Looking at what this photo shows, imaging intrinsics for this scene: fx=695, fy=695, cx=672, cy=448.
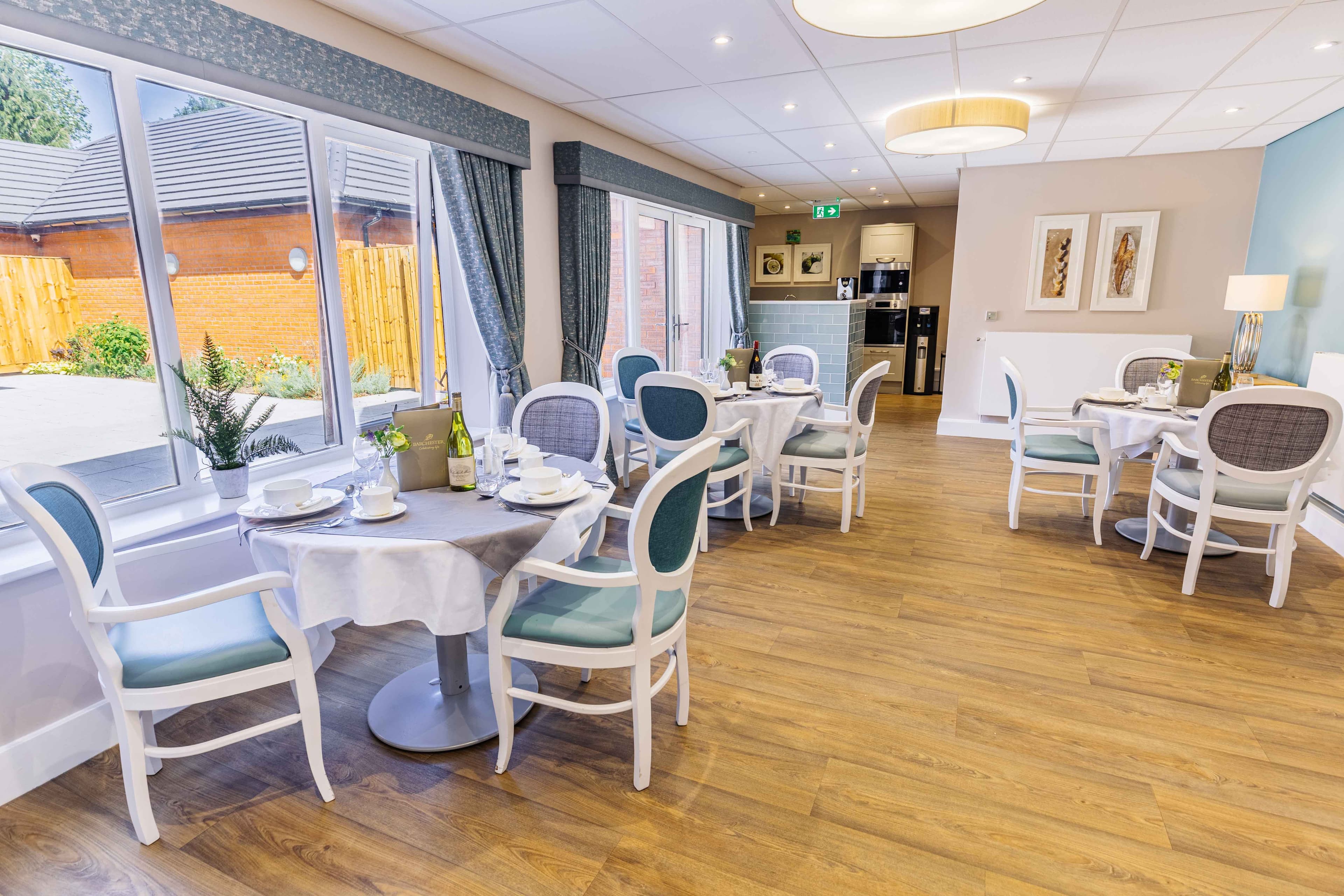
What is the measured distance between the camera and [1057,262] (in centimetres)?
638

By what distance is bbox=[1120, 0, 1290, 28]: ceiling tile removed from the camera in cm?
285

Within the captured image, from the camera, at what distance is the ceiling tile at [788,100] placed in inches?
155

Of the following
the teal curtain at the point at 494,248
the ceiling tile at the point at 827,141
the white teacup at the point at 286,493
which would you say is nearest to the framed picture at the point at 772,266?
the ceiling tile at the point at 827,141

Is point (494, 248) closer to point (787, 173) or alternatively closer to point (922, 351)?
point (787, 173)

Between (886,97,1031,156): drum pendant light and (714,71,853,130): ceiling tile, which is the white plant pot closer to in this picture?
(714,71,853,130): ceiling tile

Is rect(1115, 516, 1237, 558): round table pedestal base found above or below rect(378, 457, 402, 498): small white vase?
below

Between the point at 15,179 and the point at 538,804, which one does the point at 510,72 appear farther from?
the point at 538,804

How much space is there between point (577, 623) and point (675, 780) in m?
0.58

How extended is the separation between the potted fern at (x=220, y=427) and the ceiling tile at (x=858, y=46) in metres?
2.75

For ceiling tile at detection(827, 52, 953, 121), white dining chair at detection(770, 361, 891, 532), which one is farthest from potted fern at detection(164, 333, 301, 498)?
ceiling tile at detection(827, 52, 953, 121)

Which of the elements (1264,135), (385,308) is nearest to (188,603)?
(385,308)

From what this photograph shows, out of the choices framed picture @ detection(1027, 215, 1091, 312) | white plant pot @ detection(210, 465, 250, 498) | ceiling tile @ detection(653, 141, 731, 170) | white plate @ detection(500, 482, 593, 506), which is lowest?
white plant pot @ detection(210, 465, 250, 498)

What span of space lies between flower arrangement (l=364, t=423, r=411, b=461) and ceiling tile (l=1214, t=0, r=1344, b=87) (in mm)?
3989

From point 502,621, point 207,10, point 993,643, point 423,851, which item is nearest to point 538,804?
point 423,851
